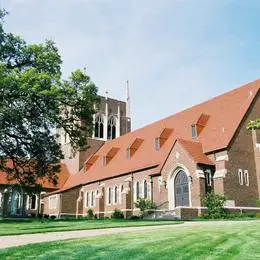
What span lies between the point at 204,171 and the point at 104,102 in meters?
30.0

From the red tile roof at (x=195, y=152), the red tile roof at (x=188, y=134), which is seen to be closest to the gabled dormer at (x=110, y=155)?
the red tile roof at (x=188, y=134)

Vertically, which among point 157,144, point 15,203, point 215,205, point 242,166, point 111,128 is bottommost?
point 215,205

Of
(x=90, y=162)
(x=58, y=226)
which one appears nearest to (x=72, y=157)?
(x=90, y=162)

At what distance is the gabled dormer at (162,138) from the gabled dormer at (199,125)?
4171 millimetres

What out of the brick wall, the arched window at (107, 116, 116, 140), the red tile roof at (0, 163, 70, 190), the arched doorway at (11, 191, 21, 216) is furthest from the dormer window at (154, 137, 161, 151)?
the arched doorway at (11, 191, 21, 216)

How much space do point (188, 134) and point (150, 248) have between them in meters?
27.0

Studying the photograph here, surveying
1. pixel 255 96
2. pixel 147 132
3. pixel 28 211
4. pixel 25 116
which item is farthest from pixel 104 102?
pixel 25 116

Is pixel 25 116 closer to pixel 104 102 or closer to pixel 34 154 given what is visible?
pixel 34 154

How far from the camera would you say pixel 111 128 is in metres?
58.8

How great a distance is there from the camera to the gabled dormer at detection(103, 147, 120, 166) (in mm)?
47425

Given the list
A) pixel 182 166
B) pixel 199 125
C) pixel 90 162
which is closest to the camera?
pixel 182 166

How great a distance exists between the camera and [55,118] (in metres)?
27.5

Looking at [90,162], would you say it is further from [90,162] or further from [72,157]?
[72,157]

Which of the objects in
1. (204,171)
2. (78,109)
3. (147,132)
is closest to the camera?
(78,109)
